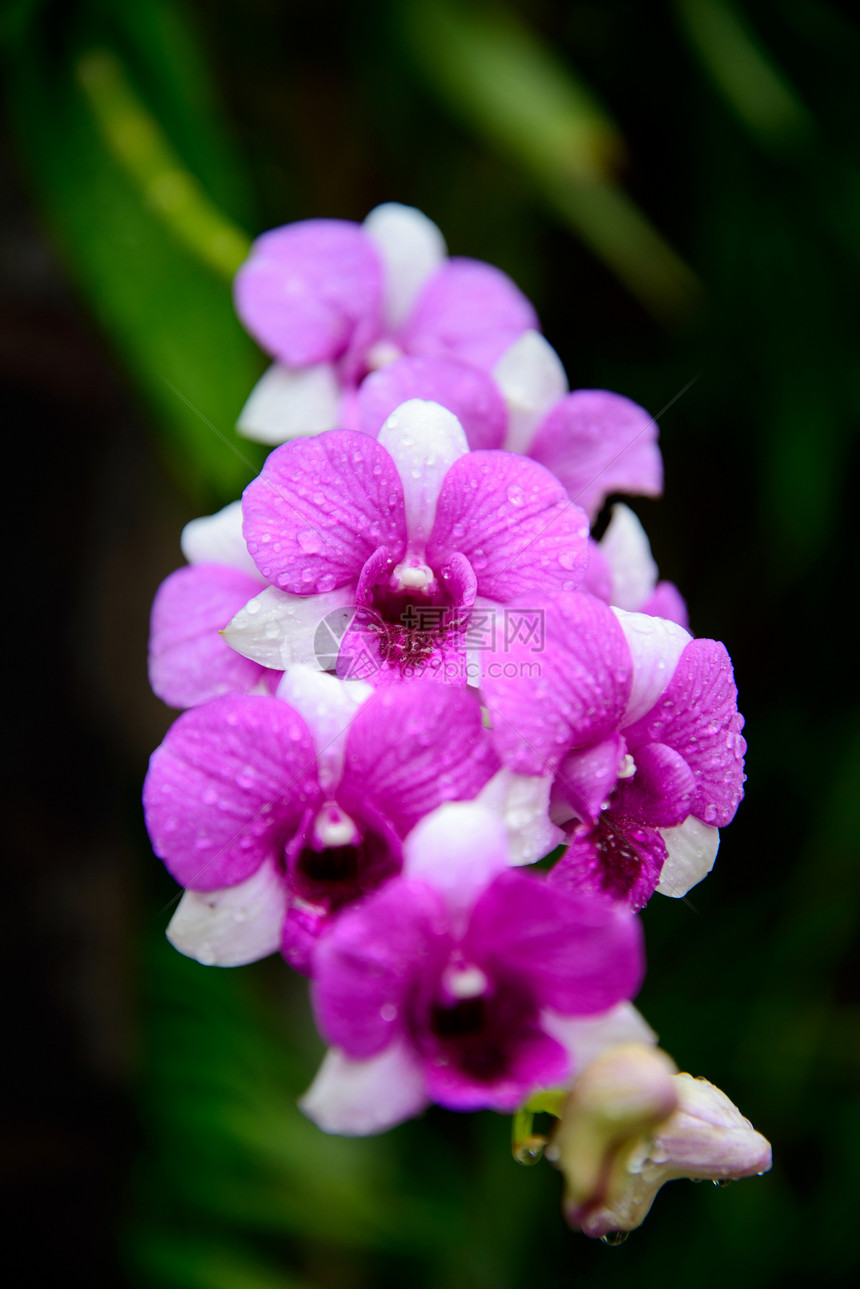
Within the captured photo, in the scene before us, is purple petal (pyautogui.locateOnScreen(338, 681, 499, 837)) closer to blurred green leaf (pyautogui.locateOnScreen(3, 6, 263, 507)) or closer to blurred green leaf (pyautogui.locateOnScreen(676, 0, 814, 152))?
blurred green leaf (pyautogui.locateOnScreen(3, 6, 263, 507))

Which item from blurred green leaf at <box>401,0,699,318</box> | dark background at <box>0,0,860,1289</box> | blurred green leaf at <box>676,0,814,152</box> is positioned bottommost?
dark background at <box>0,0,860,1289</box>

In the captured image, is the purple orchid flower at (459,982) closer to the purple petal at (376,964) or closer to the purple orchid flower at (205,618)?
the purple petal at (376,964)

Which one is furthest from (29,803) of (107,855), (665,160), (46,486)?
(665,160)

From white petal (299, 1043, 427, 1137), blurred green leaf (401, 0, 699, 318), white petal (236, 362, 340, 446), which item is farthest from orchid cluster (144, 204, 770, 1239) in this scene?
blurred green leaf (401, 0, 699, 318)

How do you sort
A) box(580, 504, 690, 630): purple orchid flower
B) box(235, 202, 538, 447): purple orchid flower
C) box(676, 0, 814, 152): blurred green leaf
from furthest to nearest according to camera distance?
box(676, 0, 814, 152): blurred green leaf < box(235, 202, 538, 447): purple orchid flower < box(580, 504, 690, 630): purple orchid flower

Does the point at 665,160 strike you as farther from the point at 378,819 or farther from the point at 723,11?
the point at 378,819

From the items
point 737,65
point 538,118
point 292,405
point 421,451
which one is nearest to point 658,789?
point 421,451

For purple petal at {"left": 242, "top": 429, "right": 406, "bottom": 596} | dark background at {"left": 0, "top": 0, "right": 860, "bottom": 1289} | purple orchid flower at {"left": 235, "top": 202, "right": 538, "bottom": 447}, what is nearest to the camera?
purple petal at {"left": 242, "top": 429, "right": 406, "bottom": 596}
